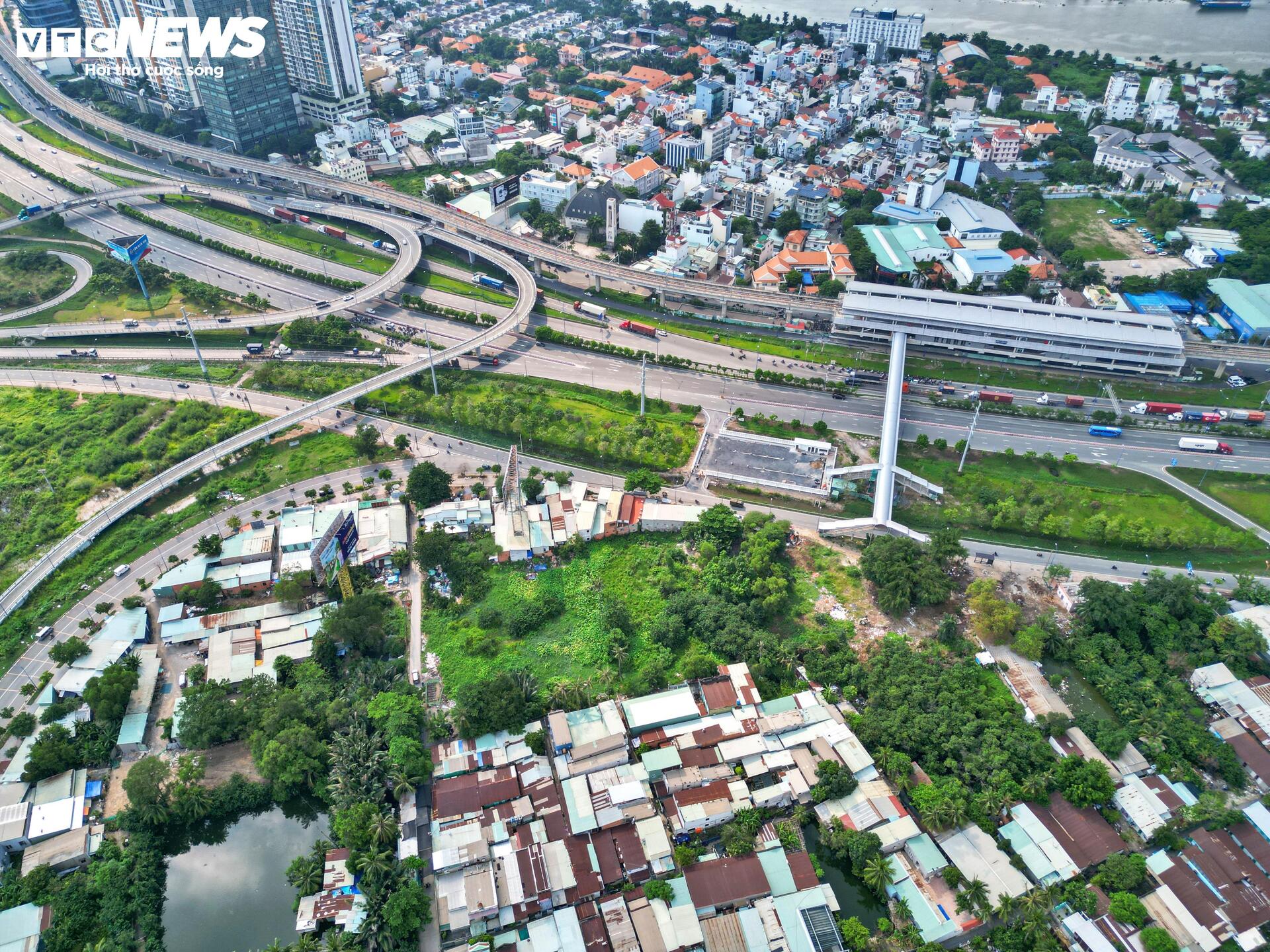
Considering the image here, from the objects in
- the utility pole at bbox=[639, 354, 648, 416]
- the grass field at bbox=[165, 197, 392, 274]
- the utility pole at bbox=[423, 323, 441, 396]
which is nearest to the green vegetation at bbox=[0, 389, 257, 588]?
the utility pole at bbox=[423, 323, 441, 396]

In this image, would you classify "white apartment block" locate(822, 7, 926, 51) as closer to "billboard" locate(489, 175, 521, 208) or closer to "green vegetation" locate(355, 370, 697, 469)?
"billboard" locate(489, 175, 521, 208)

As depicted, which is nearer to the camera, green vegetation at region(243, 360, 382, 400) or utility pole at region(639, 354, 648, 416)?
utility pole at region(639, 354, 648, 416)

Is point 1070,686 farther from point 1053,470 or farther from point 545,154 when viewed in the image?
point 545,154

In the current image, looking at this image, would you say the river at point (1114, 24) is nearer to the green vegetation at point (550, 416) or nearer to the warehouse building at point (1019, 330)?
the warehouse building at point (1019, 330)

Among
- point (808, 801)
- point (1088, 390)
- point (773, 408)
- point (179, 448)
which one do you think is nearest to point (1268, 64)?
point (1088, 390)

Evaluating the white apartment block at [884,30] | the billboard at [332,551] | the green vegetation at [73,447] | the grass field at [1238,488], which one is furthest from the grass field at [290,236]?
the white apartment block at [884,30]

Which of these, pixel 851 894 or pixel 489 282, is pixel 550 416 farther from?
pixel 851 894

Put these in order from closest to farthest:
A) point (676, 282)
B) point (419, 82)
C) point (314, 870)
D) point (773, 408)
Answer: point (314, 870), point (773, 408), point (676, 282), point (419, 82)
